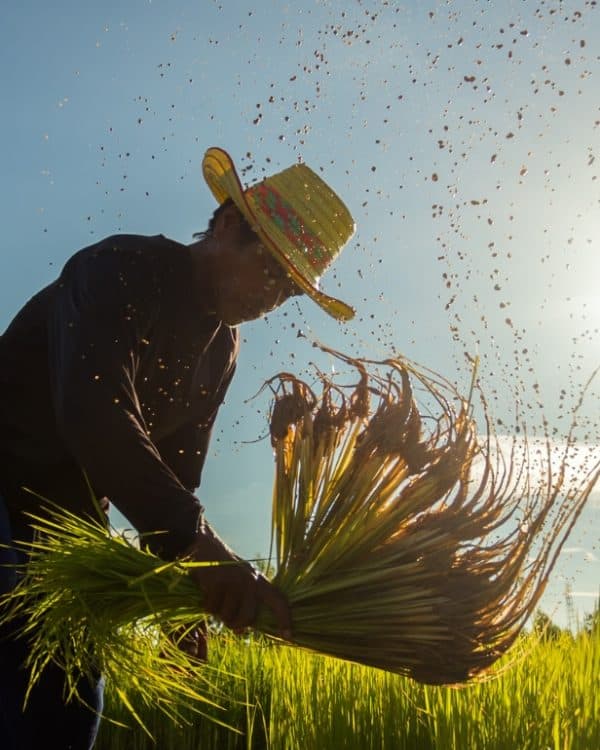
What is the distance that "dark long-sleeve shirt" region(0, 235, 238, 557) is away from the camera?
1959 millimetres

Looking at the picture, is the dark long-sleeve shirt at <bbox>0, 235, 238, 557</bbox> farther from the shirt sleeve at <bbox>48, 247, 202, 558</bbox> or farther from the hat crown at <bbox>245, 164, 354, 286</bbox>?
the hat crown at <bbox>245, 164, 354, 286</bbox>

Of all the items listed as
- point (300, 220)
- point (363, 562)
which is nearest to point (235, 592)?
point (363, 562)

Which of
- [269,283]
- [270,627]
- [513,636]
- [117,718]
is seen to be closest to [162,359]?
[269,283]

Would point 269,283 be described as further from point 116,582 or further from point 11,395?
point 116,582

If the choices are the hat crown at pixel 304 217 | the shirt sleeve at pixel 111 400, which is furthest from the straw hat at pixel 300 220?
the shirt sleeve at pixel 111 400

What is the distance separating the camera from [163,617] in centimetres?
193

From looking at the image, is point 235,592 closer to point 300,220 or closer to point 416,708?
point 416,708

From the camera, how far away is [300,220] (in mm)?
2701

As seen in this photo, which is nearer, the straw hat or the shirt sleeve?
the shirt sleeve

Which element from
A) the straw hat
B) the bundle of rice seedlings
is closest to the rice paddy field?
the bundle of rice seedlings

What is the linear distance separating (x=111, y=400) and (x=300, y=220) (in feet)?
3.08

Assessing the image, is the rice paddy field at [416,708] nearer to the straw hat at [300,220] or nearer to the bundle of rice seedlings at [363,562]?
the bundle of rice seedlings at [363,562]

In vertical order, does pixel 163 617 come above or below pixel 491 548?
below

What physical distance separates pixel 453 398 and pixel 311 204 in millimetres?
891
